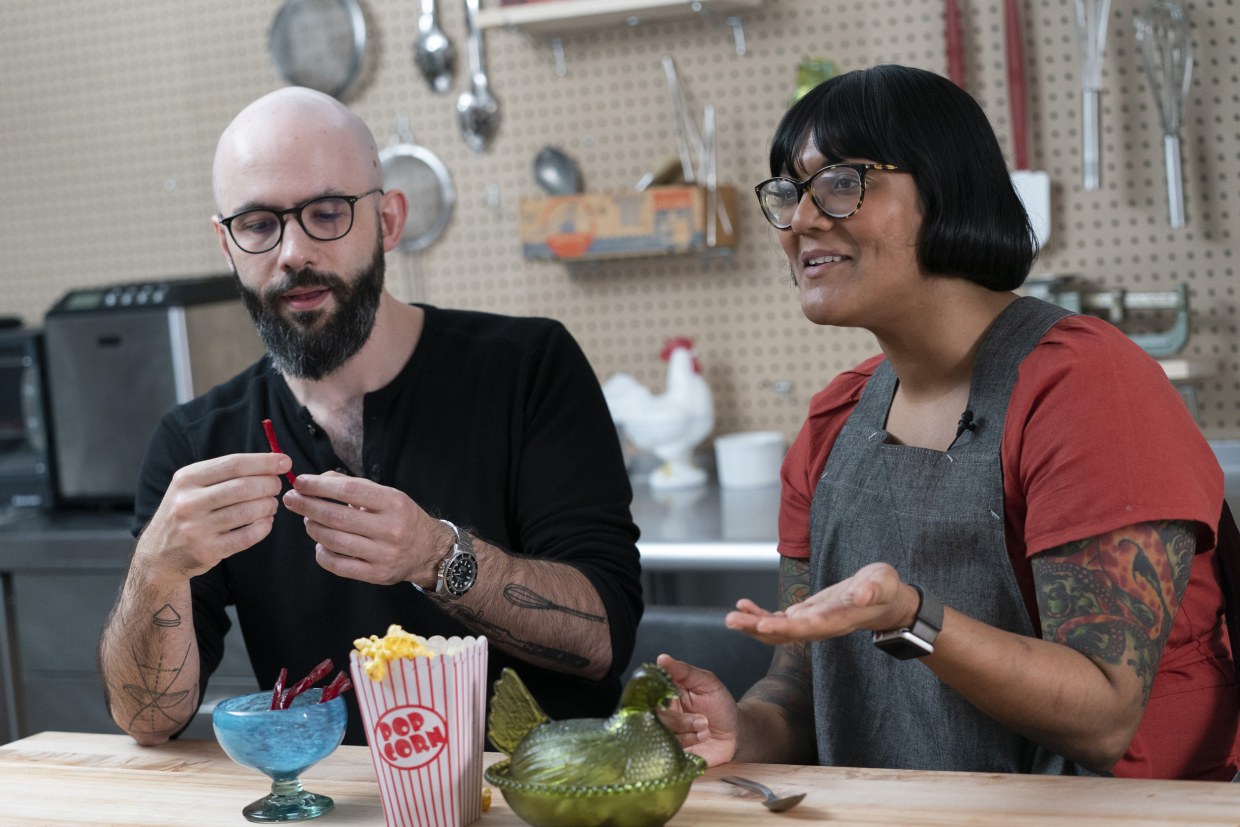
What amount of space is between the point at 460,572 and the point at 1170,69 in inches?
67.7

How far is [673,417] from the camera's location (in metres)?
2.70

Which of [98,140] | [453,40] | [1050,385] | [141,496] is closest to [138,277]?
[98,140]

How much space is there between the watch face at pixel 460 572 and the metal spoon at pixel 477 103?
173cm

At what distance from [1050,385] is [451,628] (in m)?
0.77

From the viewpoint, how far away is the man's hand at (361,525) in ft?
4.39

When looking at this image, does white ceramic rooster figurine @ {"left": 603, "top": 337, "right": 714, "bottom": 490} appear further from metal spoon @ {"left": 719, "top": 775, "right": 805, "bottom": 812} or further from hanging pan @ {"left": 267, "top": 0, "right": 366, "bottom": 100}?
metal spoon @ {"left": 719, "top": 775, "right": 805, "bottom": 812}

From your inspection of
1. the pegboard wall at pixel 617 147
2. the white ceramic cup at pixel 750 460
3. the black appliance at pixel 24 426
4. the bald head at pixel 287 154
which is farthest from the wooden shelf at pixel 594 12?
the black appliance at pixel 24 426

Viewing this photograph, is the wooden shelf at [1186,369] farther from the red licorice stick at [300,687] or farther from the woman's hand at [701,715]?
the red licorice stick at [300,687]

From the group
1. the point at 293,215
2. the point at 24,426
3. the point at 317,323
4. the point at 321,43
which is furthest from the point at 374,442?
the point at 321,43

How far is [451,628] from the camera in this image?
5.51ft

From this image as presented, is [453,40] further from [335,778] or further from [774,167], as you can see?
[335,778]

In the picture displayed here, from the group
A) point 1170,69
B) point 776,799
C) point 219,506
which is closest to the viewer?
point 776,799

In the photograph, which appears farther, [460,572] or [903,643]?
[460,572]

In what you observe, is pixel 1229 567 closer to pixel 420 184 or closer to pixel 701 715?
pixel 701 715
